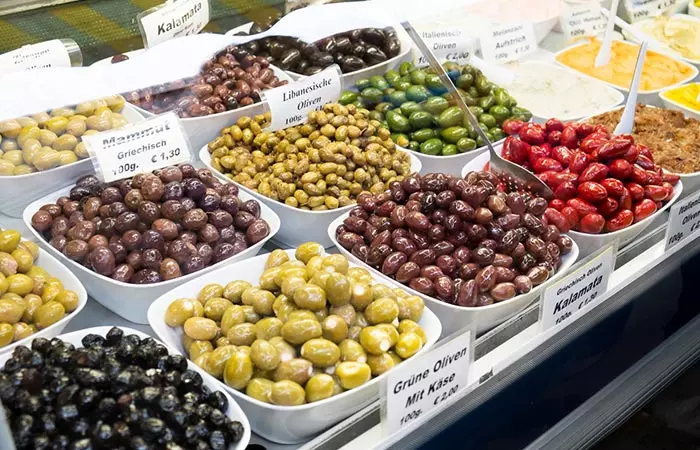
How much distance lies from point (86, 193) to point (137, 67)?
15.3 inches

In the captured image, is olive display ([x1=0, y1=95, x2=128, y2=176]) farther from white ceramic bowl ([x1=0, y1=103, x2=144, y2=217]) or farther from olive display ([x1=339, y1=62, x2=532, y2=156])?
olive display ([x1=339, y1=62, x2=532, y2=156])

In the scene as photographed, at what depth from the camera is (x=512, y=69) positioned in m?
2.51

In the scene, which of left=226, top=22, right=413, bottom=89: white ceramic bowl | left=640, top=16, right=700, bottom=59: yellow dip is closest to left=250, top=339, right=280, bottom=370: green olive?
left=226, top=22, right=413, bottom=89: white ceramic bowl

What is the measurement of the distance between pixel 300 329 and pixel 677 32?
7.20 feet

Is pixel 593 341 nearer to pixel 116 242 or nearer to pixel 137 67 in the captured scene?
pixel 116 242

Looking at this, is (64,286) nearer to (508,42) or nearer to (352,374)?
(352,374)

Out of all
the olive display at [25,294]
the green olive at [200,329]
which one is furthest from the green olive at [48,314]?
the green olive at [200,329]

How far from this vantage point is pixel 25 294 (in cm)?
150

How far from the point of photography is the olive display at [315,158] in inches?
73.6

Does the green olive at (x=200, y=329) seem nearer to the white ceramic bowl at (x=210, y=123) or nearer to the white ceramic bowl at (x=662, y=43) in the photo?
the white ceramic bowl at (x=210, y=123)

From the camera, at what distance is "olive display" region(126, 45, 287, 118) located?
6.67ft

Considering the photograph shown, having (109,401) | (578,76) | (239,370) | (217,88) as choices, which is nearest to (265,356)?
(239,370)

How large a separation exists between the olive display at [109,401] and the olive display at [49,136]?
2.07 ft

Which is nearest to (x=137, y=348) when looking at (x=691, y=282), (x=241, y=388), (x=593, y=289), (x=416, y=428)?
(x=241, y=388)
